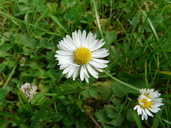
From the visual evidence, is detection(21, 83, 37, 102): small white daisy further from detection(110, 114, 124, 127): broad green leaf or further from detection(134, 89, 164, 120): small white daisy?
detection(134, 89, 164, 120): small white daisy

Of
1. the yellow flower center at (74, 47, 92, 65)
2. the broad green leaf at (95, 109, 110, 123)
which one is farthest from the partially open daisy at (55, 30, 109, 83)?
the broad green leaf at (95, 109, 110, 123)

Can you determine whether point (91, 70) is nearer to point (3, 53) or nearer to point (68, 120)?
point (68, 120)

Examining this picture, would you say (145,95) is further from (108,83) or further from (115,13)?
(115,13)

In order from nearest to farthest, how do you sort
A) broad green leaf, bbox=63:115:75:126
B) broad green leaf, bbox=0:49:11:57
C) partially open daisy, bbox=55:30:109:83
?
1. partially open daisy, bbox=55:30:109:83
2. broad green leaf, bbox=63:115:75:126
3. broad green leaf, bbox=0:49:11:57

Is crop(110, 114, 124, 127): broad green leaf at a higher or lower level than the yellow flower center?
lower

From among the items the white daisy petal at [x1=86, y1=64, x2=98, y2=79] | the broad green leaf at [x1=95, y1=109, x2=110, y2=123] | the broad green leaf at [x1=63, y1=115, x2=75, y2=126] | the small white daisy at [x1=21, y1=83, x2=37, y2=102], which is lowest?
the broad green leaf at [x1=63, y1=115, x2=75, y2=126]

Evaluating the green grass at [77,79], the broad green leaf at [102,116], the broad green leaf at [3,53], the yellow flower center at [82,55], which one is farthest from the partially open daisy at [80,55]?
the broad green leaf at [3,53]

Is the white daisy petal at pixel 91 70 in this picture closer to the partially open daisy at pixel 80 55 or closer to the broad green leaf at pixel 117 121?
the partially open daisy at pixel 80 55
